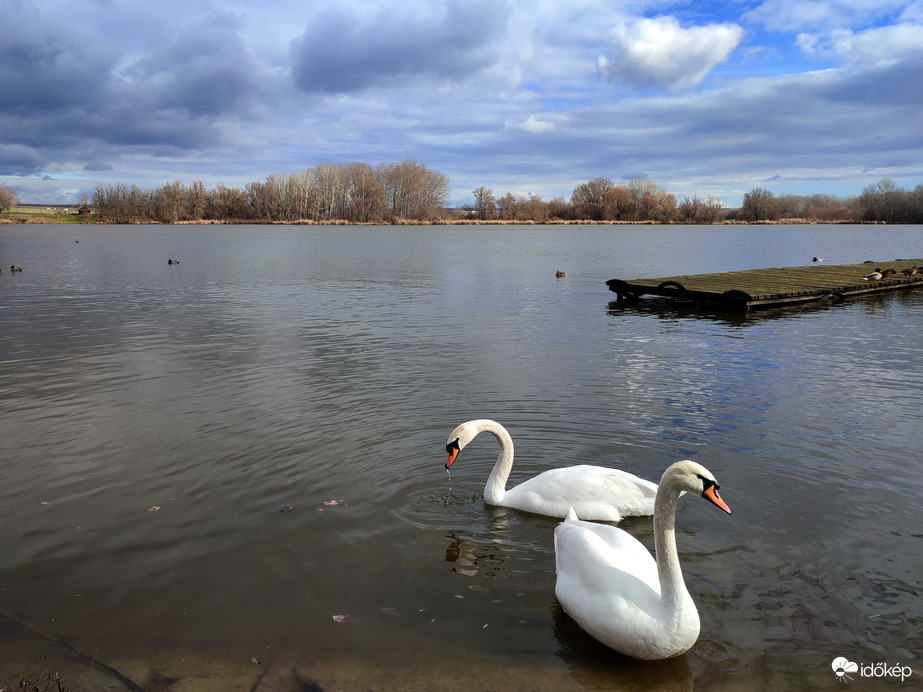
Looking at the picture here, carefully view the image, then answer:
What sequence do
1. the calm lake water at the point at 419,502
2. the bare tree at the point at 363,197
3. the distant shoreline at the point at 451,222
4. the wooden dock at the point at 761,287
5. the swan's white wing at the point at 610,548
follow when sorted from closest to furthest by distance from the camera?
the calm lake water at the point at 419,502, the swan's white wing at the point at 610,548, the wooden dock at the point at 761,287, the distant shoreline at the point at 451,222, the bare tree at the point at 363,197

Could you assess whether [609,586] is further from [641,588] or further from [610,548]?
[610,548]

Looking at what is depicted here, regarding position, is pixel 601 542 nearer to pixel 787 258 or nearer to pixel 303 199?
pixel 787 258

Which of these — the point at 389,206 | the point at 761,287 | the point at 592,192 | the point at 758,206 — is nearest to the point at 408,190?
the point at 389,206

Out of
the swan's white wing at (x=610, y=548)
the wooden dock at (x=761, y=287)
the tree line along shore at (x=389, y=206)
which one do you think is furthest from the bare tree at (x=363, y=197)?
the swan's white wing at (x=610, y=548)

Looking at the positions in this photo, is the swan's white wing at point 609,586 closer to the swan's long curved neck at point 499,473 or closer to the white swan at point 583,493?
the white swan at point 583,493

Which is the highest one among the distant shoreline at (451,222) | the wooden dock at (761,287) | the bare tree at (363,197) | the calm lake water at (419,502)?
the bare tree at (363,197)

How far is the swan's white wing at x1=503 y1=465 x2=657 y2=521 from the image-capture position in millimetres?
7012

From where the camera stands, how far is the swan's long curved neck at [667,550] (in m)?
4.78

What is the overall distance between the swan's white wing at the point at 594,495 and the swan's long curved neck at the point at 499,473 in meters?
0.33

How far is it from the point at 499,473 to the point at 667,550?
9.52 feet

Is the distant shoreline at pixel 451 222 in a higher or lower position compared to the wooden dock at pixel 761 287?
higher

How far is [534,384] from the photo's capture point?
1257 cm

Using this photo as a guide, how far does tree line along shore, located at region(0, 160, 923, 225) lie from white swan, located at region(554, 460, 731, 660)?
151 m

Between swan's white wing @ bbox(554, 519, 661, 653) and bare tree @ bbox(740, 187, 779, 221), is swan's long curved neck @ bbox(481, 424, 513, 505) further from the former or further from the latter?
bare tree @ bbox(740, 187, 779, 221)
